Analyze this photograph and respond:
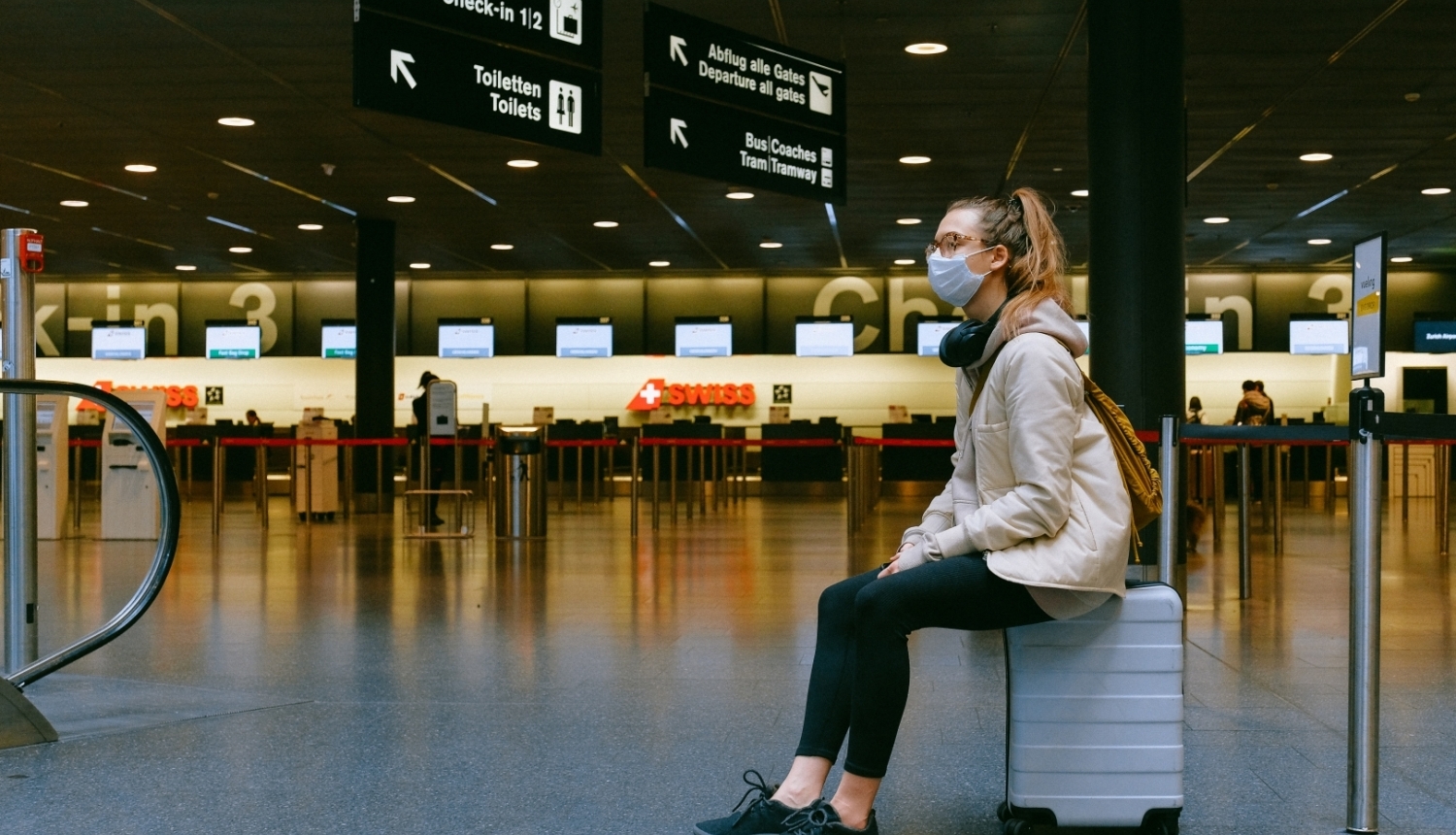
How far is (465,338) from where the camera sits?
23766 millimetres

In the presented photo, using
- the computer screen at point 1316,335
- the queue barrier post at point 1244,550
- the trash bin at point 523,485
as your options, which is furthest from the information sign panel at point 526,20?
the computer screen at point 1316,335

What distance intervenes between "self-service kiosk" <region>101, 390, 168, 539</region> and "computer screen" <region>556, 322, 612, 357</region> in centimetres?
1096

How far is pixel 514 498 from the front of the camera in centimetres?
1170

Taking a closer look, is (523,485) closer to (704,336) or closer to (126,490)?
(126,490)

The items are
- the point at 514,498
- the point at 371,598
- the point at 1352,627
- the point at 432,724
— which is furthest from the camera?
the point at 514,498

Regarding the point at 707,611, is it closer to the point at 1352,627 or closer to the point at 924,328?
the point at 1352,627

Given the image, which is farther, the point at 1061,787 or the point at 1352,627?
the point at 1352,627

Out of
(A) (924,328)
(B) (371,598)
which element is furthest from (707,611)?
(A) (924,328)

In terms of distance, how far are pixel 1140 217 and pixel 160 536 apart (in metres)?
4.88

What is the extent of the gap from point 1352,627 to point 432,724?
8.57 ft

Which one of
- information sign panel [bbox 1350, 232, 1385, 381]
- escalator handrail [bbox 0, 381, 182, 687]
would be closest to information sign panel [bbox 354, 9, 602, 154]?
escalator handrail [bbox 0, 381, 182, 687]

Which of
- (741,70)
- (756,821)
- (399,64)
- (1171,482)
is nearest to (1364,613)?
(756,821)

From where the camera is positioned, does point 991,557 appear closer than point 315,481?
Yes

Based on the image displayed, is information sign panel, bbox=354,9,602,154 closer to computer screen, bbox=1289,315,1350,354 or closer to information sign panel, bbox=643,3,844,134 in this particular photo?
information sign panel, bbox=643,3,844,134
